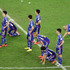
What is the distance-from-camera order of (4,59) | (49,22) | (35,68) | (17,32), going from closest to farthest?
(35,68), (4,59), (17,32), (49,22)

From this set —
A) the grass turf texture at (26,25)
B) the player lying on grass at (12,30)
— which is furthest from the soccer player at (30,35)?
the player lying on grass at (12,30)

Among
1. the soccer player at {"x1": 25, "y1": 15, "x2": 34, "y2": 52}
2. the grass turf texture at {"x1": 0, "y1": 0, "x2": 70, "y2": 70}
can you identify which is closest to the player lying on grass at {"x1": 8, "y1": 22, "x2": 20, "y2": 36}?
the grass turf texture at {"x1": 0, "y1": 0, "x2": 70, "y2": 70}

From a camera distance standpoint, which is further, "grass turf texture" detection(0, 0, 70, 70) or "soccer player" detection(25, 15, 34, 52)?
"soccer player" detection(25, 15, 34, 52)

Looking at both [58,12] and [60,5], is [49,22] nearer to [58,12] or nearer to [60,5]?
[58,12]

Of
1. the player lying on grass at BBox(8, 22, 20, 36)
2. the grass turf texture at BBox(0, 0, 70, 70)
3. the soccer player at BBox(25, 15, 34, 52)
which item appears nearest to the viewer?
the grass turf texture at BBox(0, 0, 70, 70)

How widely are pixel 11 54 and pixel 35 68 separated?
2.06 m

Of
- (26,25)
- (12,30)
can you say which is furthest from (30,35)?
(26,25)

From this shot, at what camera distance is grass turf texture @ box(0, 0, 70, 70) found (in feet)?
37.6

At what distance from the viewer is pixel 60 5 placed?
20.8m

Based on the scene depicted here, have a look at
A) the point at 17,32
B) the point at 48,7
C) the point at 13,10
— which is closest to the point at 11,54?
the point at 17,32

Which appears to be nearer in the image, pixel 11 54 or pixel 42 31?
pixel 11 54

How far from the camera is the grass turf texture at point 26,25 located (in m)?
11.5

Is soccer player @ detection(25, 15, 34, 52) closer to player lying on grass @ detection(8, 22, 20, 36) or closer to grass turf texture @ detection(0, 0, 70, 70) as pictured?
grass turf texture @ detection(0, 0, 70, 70)

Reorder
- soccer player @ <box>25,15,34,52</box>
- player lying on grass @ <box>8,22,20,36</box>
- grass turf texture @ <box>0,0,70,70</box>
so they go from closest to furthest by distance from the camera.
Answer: grass turf texture @ <box>0,0,70,70</box> → soccer player @ <box>25,15,34,52</box> → player lying on grass @ <box>8,22,20,36</box>
